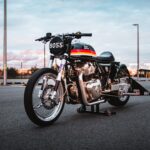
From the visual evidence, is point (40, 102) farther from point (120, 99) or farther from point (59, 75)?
point (120, 99)

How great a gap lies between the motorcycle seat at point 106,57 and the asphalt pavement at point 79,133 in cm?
105

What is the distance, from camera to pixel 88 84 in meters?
5.47

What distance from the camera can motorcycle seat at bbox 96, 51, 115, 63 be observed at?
602 centimetres

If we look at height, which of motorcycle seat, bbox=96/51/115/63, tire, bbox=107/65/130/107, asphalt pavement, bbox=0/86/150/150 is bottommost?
asphalt pavement, bbox=0/86/150/150

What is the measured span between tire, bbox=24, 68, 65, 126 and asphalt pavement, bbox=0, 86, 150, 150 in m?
0.12

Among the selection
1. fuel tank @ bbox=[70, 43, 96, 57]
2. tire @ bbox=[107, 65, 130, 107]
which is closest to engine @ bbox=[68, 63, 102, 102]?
fuel tank @ bbox=[70, 43, 96, 57]

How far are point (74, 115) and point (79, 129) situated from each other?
139cm

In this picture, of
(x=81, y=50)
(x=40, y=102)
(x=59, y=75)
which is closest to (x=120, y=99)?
(x=81, y=50)

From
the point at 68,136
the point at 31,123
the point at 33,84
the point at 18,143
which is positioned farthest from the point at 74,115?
the point at 18,143

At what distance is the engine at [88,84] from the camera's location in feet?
17.4

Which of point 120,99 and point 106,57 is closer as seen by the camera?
point 106,57

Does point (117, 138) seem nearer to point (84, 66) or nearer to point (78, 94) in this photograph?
point (78, 94)

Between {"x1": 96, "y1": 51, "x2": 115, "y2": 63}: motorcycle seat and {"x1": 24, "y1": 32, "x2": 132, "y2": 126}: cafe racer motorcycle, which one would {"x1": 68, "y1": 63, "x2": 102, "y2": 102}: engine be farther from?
{"x1": 96, "y1": 51, "x2": 115, "y2": 63}: motorcycle seat

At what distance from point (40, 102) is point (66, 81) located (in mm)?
658
